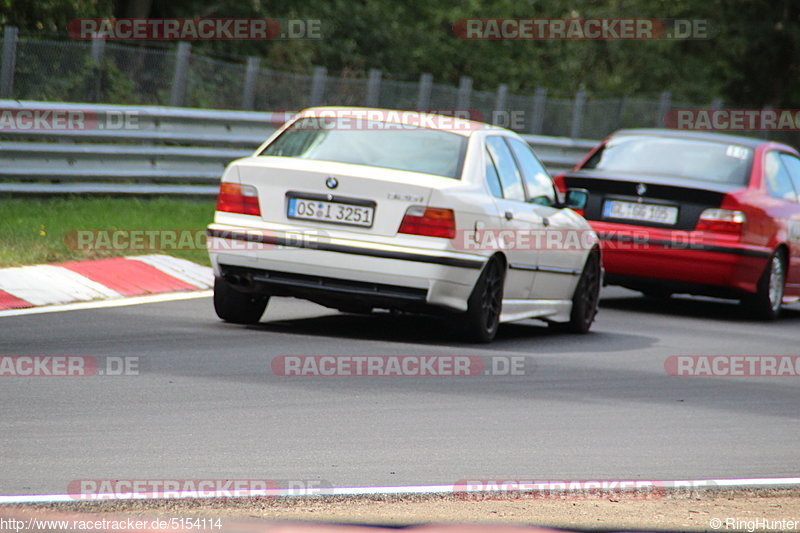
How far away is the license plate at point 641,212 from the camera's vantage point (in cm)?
1320

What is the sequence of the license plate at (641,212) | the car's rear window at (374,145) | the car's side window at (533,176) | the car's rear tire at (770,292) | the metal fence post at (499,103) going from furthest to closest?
1. the metal fence post at (499,103)
2. the car's rear tire at (770,292)
3. the license plate at (641,212)
4. the car's side window at (533,176)
5. the car's rear window at (374,145)

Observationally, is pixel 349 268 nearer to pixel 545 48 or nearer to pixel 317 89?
pixel 317 89

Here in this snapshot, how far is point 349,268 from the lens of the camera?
930 centimetres

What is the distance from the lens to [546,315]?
11.1 m

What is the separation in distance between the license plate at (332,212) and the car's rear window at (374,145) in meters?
0.35

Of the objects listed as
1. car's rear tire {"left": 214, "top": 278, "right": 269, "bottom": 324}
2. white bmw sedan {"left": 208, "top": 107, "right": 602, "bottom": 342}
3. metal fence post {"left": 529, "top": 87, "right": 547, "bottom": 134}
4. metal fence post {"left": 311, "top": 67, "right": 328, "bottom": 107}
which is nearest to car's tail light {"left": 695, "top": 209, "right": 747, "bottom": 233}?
white bmw sedan {"left": 208, "top": 107, "right": 602, "bottom": 342}

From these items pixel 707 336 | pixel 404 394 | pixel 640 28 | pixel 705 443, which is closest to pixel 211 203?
pixel 707 336

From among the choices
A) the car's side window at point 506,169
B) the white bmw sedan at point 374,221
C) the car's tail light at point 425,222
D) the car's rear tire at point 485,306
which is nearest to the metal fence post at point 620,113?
the car's side window at point 506,169

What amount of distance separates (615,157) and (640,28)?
36.5m

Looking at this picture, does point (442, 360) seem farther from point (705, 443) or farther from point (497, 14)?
point (497, 14)

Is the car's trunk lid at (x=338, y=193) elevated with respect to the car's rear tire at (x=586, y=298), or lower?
elevated

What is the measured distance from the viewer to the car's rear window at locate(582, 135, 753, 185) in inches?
535

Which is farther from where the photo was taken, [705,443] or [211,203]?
[211,203]

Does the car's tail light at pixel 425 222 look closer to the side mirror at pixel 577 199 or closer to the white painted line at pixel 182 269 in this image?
the side mirror at pixel 577 199
